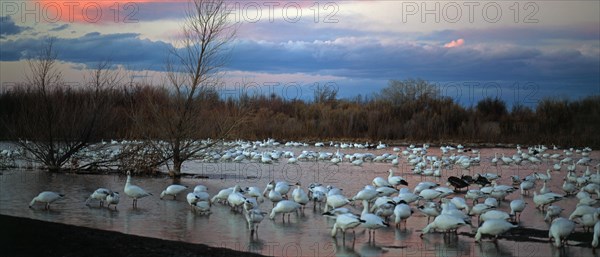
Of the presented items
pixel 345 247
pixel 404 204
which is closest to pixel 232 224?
pixel 345 247

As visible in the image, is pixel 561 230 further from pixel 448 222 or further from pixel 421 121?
pixel 421 121

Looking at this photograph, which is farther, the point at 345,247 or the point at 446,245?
the point at 446,245

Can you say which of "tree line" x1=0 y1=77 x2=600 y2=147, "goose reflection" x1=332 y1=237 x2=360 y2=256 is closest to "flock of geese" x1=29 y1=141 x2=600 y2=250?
"goose reflection" x1=332 y1=237 x2=360 y2=256

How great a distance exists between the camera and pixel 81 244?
33.0 ft

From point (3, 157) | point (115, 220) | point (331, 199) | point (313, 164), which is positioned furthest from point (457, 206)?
point (3, 157)

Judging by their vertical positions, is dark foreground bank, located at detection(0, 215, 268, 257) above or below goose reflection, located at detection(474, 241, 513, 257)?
above

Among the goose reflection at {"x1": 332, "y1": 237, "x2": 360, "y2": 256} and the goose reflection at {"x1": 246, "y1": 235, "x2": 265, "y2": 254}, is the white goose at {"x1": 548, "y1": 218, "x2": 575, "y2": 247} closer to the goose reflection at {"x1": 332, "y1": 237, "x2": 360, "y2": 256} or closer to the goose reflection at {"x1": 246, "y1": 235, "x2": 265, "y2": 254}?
the goose reflection at {"x1": 332, "y1": 237, "x2": 360, "y2": 256}

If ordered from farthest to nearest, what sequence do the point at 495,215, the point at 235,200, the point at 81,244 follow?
the point at 235,200 < the point at 495,215 < the point at 81,244

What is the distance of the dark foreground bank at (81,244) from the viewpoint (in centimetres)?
962

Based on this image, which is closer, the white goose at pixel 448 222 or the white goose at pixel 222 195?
the white goose at pixel 448 222

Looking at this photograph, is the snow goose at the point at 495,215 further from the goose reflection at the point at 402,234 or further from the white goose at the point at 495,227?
the goose reflection at the point at 402,234

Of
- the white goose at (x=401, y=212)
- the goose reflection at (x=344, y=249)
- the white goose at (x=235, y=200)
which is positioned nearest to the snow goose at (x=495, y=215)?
the white goose at (x=401, y=212)

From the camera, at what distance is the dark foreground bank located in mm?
9625

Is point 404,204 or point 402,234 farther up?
point 404,204
